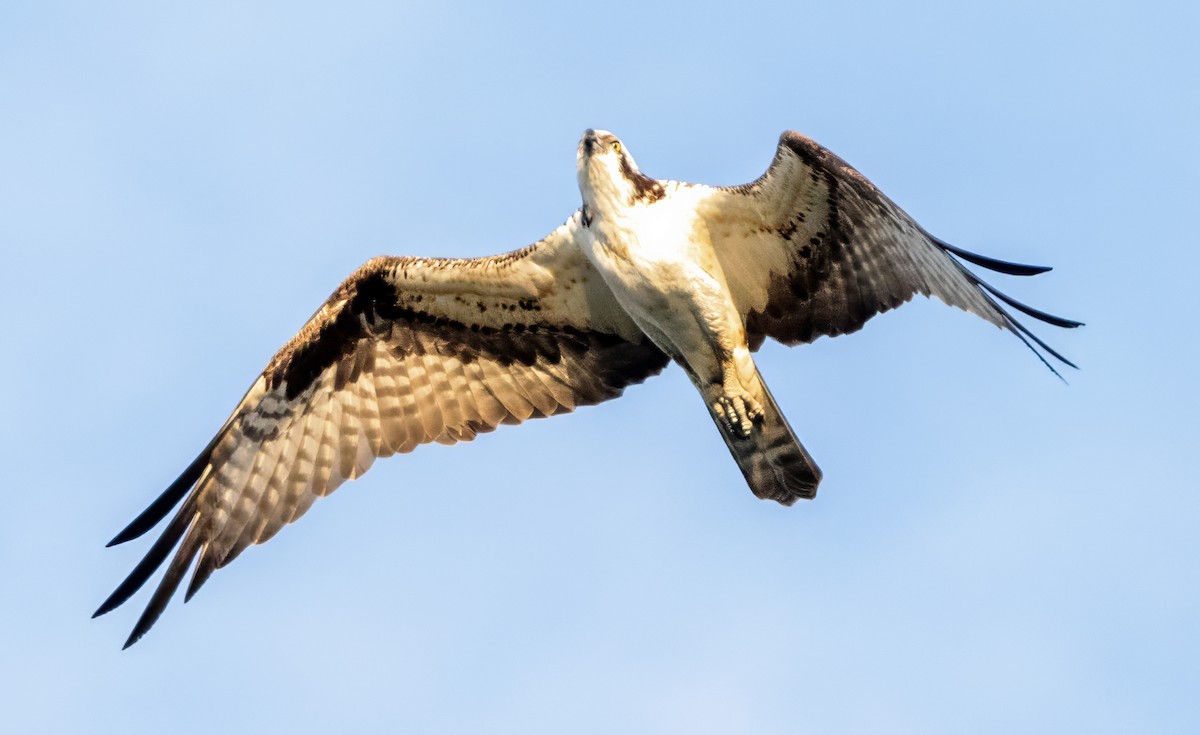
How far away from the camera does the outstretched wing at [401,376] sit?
10.9 metres

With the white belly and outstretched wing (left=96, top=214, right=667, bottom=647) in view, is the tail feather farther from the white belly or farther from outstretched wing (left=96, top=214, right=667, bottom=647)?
outstretched wing (left=96, top=214, right=667, bottom=647)

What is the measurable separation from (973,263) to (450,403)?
3962mm

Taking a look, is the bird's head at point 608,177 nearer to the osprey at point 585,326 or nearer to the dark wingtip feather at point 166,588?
the osprey at point 585,326

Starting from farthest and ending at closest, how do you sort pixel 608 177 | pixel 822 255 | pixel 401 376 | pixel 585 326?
pixel 401 376 < pixel 585 326 < pixel 822 255 < pixel 608 177

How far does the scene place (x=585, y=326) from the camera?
437 inches

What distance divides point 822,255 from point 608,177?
164 cm

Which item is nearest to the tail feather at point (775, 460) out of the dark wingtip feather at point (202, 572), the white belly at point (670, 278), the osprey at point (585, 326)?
the osprey at point (585, 326)

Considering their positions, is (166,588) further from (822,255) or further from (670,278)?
(822,255)

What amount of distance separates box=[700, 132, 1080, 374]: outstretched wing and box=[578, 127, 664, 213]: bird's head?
0.48 metres

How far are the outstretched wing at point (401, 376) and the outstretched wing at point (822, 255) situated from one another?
97 cm

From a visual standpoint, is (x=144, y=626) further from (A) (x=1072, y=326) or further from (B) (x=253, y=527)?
(A) (x=1072, y=326)

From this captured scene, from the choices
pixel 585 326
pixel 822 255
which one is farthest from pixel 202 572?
pixel 822 255

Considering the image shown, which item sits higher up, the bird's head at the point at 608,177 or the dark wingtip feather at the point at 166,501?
the bird's head at the point at 608,177

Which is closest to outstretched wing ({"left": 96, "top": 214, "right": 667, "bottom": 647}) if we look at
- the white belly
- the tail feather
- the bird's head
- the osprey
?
the osprey
